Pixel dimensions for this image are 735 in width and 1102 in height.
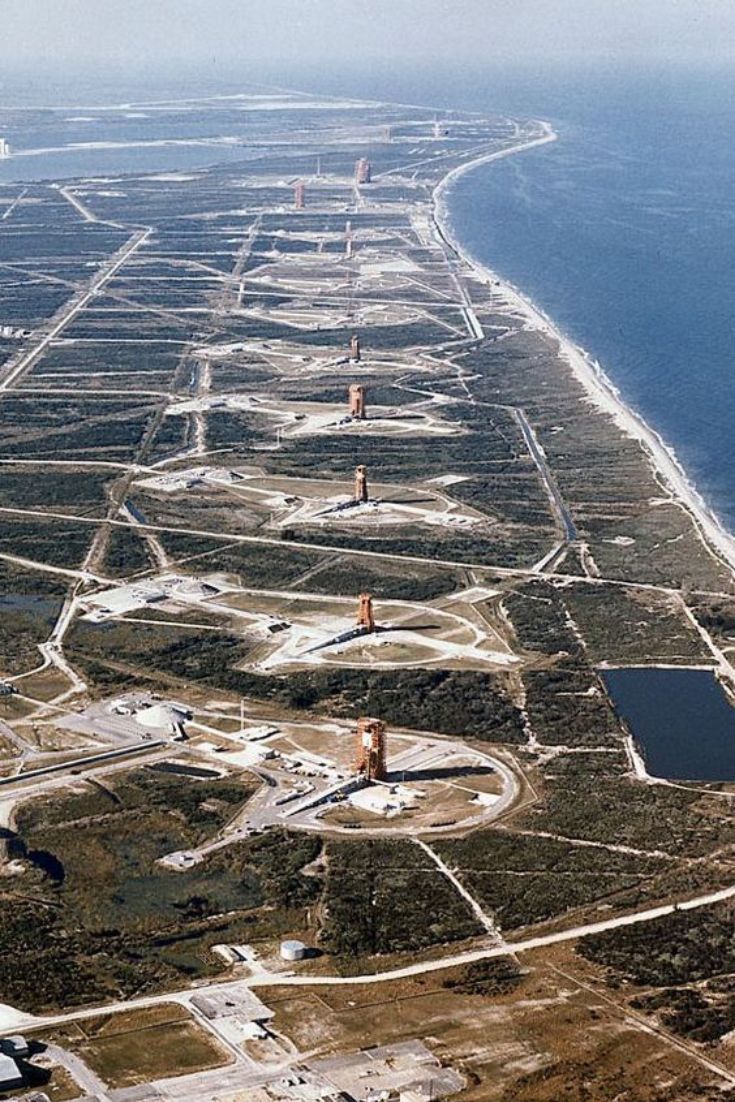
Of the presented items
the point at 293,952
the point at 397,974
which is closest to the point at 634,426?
the point at 293,952

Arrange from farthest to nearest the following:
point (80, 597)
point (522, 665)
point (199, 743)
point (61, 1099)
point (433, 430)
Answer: point (433, 430) → point (80, 597) → point (522, 665) → point (199, 743) → point (61, 1099)

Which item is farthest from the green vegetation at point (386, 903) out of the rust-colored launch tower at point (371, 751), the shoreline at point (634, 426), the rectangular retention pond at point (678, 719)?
the shoreline at point (634, 426)

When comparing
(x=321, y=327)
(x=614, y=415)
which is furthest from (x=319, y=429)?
(x=321, y=327)

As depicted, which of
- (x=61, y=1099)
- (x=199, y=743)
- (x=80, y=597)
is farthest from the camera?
(x=80, y=597)

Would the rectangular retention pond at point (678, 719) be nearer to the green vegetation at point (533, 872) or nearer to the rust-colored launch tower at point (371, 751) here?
the green vegetation at point (533, 872)

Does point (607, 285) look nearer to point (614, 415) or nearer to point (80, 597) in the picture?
point (614, 415)

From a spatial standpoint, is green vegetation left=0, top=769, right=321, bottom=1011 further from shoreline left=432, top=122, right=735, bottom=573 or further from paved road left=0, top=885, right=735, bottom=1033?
shoreline left=432, top=122, right=735, bottom=573

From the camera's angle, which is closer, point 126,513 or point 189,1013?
point 189,1013
